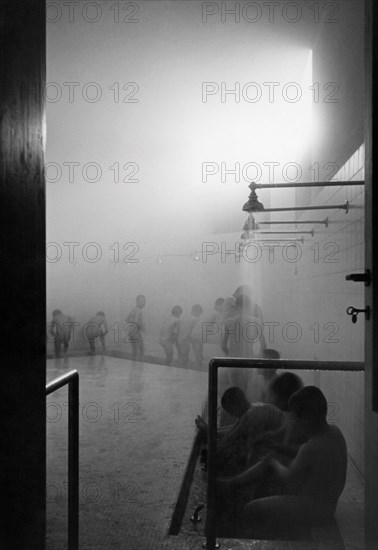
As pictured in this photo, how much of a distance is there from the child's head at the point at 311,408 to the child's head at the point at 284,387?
1.42 feet

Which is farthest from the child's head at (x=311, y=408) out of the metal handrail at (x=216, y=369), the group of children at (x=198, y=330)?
the group of children at (x=198, y=330)

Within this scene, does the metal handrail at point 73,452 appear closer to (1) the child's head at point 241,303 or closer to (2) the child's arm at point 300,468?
(2) the child's arm at point 300,468

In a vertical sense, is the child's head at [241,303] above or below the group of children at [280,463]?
above

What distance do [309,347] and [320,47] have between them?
1953 millimetres

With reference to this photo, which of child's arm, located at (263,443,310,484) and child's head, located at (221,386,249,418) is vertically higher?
child's head, located at (221,386,249,418)

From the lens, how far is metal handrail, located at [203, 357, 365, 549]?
50.2 inches

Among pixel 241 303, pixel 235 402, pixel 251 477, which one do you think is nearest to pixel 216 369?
→ pixel 251 477

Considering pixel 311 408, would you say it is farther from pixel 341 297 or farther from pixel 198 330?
pixel 198 330

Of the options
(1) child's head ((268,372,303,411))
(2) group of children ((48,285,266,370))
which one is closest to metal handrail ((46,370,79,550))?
(1) child's head ((268,372,303,411))

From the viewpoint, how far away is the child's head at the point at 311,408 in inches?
59.6

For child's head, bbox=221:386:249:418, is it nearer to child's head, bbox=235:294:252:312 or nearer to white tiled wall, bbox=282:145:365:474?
white tiled wall, bbox=282:145:365:474

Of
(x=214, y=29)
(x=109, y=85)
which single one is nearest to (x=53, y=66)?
(x=109, y=85)

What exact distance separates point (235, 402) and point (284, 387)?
0.74 ft

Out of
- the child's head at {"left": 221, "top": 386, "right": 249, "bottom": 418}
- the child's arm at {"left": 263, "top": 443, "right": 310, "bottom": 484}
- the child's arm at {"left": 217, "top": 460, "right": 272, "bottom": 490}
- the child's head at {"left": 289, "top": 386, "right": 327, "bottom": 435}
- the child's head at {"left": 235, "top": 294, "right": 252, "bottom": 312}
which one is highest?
the child's head at {"left": 235, "top": 294, "right": 252, "bottom": 312}
